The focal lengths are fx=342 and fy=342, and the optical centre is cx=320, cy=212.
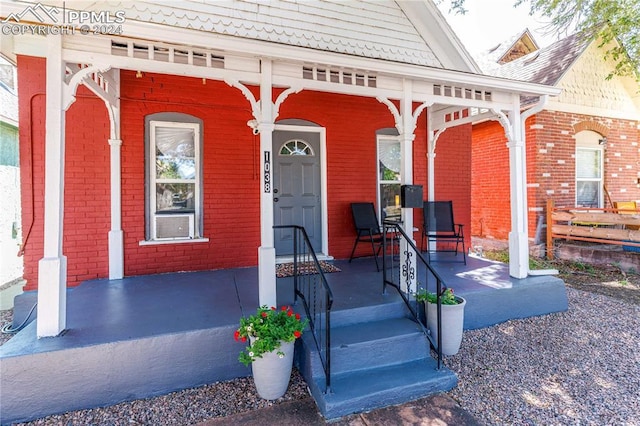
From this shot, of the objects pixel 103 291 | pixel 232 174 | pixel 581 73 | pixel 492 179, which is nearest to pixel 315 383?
pixel 103 291

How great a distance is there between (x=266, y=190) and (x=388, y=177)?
324cm

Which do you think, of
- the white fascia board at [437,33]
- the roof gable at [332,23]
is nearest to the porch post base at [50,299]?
the roof gable at [332,23]

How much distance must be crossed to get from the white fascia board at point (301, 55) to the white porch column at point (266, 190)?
177 millimetres

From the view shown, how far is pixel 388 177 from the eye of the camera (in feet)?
19.3

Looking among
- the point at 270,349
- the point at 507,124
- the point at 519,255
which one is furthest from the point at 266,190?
the point at 519,255

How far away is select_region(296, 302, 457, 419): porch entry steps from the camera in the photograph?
244cm

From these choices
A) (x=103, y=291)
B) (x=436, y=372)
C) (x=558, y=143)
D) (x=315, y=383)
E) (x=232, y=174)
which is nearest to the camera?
(x=315, y=383)

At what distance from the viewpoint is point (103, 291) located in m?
3.85

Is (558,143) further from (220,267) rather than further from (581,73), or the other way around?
(220,267)

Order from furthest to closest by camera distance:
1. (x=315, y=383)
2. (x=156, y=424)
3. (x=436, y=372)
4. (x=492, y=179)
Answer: (x=492, y=179) < (x=436, y=372) < (x=315, y=383) < (x=156, y=424)

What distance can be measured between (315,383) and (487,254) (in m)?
6.11

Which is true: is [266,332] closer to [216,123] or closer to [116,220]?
[116,220]

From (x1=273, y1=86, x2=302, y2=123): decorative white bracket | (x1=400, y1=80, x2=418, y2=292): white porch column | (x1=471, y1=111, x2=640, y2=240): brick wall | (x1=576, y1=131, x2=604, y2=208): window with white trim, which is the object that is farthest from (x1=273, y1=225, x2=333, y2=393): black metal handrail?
(x1=576, y1=131, x2=604, y2=208): window with white trim

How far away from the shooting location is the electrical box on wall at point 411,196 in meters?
3.54
